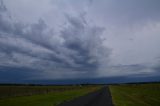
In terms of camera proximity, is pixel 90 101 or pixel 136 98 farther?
pixel 136 98

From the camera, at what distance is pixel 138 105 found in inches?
1518

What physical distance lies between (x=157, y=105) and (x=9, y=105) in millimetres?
22582

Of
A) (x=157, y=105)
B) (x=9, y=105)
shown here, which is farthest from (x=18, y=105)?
(x=157, y=105)

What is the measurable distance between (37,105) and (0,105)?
4836 millimetres

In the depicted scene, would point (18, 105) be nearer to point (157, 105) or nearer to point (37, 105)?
point (37, 105)

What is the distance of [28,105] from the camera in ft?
113

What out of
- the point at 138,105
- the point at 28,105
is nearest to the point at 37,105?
the point at 28,105

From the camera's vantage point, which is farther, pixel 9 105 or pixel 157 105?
pixel 157 105

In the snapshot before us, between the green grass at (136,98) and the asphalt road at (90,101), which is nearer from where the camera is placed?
the asphalt road at (90,101)

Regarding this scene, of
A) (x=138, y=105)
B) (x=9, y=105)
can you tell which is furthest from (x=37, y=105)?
(x=138, y=105)

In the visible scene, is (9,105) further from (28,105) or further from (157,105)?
(157,105)

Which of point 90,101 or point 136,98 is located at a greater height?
point 136,98

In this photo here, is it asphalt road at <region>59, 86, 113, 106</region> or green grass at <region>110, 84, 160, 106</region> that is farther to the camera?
green grass at <region>110, 84, 160, 106</region>

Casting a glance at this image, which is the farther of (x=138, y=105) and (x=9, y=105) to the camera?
(x=138, y=105)
